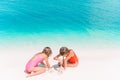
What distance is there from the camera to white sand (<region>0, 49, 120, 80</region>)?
588 centimetres

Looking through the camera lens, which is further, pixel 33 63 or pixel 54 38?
pixel 54 38

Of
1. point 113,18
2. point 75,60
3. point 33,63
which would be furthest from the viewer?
point 113,18

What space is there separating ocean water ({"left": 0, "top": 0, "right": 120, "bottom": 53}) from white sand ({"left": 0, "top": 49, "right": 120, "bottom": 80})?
0.46m

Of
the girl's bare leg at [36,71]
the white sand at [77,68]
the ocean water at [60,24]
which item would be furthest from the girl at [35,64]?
the ocean water at [60,24]

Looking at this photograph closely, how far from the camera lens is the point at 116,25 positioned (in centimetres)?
939

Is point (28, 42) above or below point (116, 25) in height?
below

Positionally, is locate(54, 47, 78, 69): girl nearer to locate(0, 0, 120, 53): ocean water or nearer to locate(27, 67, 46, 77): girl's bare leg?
locate(27, 67, 46, 77): girl's bare leg

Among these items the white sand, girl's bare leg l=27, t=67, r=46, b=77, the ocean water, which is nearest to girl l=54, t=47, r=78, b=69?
the white sand

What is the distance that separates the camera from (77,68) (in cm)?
628

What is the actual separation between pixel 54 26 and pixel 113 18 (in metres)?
2.38

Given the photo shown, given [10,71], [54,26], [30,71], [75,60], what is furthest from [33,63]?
[54,26]

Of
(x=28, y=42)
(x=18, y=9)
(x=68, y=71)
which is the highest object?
(x=18, y=9)

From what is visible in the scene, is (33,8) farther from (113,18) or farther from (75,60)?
(75,60)

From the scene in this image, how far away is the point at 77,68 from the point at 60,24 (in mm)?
3276
